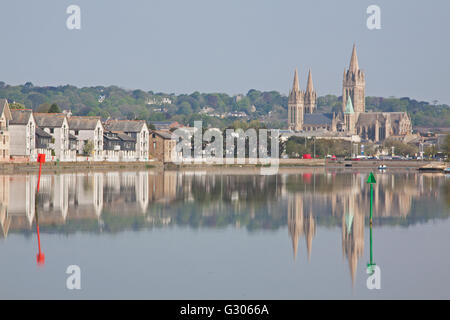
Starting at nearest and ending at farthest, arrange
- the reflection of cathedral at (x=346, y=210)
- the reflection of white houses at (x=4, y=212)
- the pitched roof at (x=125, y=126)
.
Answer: the reflection of cathedral at (x=346, y=210)
the reflection of white houses at (x=4, y=212)
the pitched roof at (x=125, y=126)

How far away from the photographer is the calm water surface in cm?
1856

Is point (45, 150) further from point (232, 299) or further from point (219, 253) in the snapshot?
point (232, 299)

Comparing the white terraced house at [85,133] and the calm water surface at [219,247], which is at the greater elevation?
the white terraced house at [85,133]

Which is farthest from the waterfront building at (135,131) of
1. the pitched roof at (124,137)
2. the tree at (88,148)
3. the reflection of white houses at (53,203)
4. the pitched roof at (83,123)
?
the reflection of white houses at (53,203)

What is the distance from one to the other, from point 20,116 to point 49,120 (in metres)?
11.9

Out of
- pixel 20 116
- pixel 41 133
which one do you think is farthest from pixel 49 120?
pixel 20 116

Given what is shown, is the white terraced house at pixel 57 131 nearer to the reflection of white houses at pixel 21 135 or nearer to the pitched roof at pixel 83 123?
the pitched roof at pixel 83 123

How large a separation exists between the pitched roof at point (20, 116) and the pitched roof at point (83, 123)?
19.5 metres

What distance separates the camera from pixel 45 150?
95.4 metres

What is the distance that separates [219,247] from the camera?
25.0 m

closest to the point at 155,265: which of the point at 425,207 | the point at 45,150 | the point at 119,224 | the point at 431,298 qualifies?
the point at 431,298

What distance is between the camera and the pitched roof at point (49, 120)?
99.7 metres
